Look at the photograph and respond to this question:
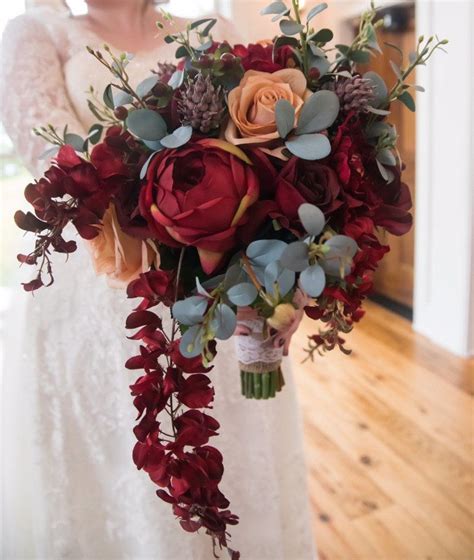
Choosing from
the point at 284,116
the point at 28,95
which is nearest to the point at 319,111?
the point at 284,116

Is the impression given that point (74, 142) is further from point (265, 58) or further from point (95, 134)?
point (265, 58)

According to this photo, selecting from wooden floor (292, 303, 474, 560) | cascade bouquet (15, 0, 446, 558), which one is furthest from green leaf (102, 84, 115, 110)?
wooden floor (292, 303, 474, 560)

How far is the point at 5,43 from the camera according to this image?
0.92m

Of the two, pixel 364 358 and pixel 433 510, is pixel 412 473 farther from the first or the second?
pixel 364 358

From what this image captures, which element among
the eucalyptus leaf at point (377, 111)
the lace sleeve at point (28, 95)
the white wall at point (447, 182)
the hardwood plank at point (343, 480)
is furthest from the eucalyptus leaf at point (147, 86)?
the white wall at point (447, 182)

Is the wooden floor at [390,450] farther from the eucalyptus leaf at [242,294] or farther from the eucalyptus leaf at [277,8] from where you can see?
the eucalyptus leaf at [277,8]

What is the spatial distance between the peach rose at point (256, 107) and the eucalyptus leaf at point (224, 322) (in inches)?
6.2

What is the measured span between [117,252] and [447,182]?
93.5 inches

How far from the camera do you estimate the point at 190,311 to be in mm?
506

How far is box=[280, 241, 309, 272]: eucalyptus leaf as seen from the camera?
0.46 meters

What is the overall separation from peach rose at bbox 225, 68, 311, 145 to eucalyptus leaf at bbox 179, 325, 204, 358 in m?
0.18

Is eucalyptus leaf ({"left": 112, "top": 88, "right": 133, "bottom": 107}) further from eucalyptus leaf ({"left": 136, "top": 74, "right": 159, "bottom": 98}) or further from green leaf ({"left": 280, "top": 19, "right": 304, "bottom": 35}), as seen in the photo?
green leaf ({"left": 280, "top": 19, "right": 304, "bottom": 35})

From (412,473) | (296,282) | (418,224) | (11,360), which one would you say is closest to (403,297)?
(418,224)

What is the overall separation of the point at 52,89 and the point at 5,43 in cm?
11
